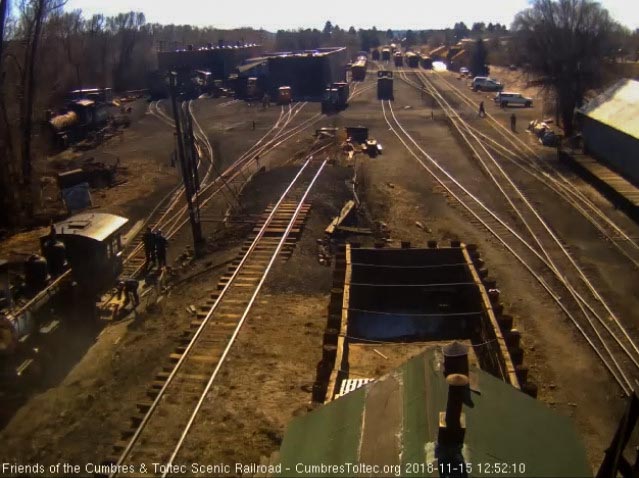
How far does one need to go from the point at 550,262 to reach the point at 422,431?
1418 cm

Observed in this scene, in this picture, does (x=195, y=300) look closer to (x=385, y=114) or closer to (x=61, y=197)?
(x=61, y=197)

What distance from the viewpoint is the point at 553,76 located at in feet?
121

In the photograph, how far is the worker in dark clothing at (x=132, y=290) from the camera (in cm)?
1616

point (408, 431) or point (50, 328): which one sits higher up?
point (408, 431)

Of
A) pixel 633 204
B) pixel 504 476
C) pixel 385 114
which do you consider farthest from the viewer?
pixel 385 114

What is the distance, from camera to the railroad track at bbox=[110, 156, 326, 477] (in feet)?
32.7

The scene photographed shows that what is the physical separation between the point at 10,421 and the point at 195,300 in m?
5.43

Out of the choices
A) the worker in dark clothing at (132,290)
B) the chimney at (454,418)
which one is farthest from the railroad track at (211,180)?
the chimney at (454,418)

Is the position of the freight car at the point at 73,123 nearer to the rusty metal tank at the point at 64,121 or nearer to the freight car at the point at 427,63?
the rusty metal tank at the point at 64,121

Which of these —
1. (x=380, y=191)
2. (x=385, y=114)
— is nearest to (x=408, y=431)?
(x=380, y=191)

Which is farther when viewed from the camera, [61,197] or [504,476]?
[61,197]

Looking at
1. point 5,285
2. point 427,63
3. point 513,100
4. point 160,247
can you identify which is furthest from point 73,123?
point 427,63

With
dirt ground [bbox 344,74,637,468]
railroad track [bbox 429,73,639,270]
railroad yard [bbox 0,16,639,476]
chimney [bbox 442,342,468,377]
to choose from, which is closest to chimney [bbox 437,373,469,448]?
railroad yard [bbox 0,16,639,476]

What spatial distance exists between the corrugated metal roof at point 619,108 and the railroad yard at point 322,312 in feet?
10.0
